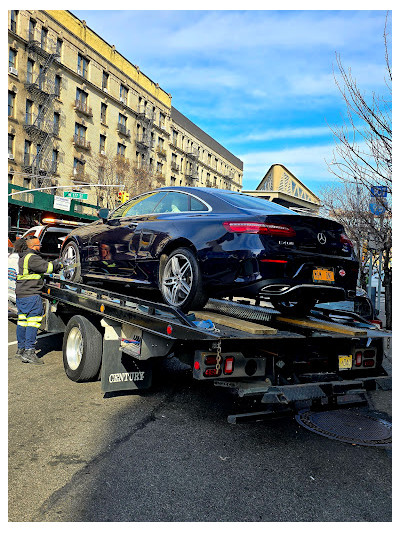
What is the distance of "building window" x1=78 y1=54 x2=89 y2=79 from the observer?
135 feet

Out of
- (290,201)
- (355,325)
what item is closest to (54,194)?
(290,201)

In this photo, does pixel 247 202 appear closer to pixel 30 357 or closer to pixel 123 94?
pixel 30 357

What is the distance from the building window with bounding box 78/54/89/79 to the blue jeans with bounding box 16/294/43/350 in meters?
38.7

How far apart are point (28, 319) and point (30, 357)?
1.84 feet

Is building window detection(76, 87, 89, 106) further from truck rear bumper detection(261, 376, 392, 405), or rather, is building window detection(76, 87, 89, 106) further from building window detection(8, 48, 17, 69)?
truck rear bumper detection(261, 376, 392, 405)

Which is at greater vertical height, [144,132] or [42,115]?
[144,132]

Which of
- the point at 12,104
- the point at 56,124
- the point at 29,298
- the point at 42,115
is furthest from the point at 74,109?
the point at 29,298

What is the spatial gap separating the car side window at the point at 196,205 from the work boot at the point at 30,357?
3.43 metres

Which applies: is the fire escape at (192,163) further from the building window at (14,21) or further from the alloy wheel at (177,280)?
the alloy wheel at (177,280)

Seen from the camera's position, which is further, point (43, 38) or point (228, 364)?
point (43, 38)

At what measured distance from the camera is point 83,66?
4175 centimetres

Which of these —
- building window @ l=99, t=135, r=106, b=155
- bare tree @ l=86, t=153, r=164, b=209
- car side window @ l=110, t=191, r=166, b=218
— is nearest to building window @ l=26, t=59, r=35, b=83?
bare tree @ l=86, t=153, r=164, b=209

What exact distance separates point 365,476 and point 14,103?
35.7 metres

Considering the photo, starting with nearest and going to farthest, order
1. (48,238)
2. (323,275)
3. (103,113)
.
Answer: (323,275), (48,238), (103,113)
